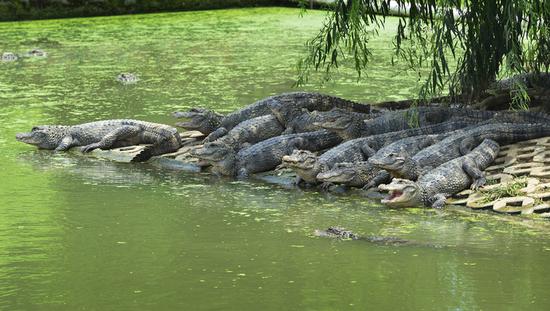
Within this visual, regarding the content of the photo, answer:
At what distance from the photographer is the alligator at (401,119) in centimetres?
1112

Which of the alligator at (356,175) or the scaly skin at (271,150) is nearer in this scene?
the alligator at (356,175)

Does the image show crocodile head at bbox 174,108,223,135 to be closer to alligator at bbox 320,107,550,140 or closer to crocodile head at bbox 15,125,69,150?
crocodile head at bbox 15,125,69,150

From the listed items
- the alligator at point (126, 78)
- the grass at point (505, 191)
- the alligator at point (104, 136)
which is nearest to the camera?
the grass at point (505, 191)

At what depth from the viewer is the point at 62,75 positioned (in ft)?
57.1

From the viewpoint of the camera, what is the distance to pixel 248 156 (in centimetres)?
1086

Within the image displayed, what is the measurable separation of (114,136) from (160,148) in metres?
0.57

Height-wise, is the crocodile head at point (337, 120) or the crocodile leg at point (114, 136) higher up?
the crocodile head at point (337, 120)

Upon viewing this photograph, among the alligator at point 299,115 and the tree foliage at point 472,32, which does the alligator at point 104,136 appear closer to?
the alligator at point 299,115

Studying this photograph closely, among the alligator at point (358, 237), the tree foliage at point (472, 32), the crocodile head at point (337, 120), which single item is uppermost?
the tree foliage at point (472, 32)

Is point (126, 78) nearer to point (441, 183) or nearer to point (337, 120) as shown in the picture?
point (337, 120)

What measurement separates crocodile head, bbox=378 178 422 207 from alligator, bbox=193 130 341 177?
1.80 metres

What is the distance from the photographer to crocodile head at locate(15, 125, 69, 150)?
39.8 feet

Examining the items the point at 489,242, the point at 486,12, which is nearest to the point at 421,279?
the point at 489,242

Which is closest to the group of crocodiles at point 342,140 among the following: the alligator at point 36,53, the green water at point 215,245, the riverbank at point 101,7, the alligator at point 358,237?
the green water at point 215,245
